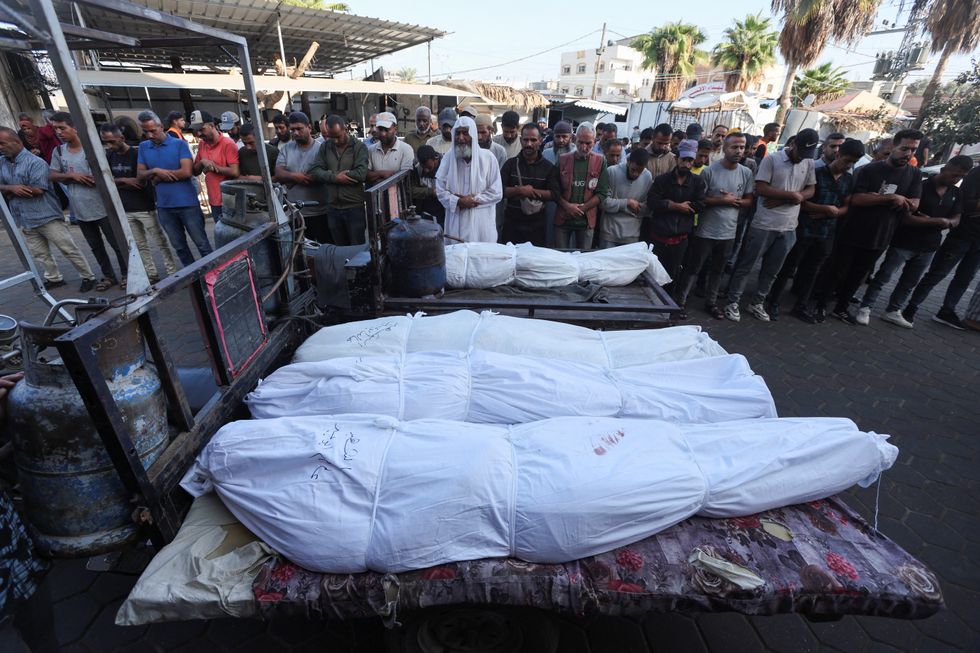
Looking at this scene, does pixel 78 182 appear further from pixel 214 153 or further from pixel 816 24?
pixel 816 24

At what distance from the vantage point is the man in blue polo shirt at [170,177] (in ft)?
17.1

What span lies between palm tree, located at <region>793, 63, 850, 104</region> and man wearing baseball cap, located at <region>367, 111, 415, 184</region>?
2489cm

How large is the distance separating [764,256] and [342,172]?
5.18 meters

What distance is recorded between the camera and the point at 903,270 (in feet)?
18.5

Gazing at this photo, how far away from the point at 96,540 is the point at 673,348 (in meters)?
3.10

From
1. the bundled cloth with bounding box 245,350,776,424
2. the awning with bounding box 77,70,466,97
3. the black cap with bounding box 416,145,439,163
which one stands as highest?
the awning with bounding box 77,70,466,97

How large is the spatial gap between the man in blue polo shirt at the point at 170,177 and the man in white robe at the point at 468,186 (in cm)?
301

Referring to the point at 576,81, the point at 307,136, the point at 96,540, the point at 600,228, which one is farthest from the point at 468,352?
the point at 576,81

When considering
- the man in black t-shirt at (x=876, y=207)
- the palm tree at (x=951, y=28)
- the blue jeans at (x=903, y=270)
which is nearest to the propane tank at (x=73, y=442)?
the man in black t-shirt at (x=876, y=207)

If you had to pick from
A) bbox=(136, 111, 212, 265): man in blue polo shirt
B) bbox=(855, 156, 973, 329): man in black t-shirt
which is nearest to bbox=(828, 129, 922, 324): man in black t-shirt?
Answer: bbox=(855, 156, 973, 329): man in black t-shirt

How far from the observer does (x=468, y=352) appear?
2748 mm

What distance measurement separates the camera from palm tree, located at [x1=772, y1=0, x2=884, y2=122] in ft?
50.0

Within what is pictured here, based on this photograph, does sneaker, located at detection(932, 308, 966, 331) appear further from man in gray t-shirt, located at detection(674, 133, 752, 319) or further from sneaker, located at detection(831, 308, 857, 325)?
man in gray t-shirt, located at detection(674, 133, 752, 319)

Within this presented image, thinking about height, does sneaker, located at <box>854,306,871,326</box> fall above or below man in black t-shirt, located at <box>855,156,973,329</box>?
below
